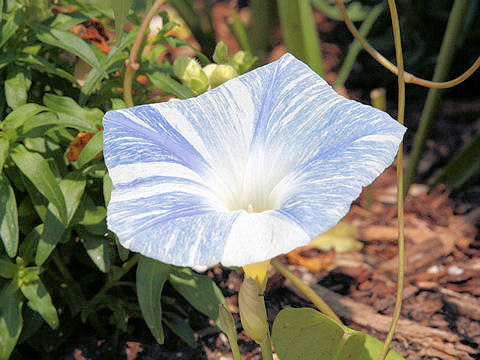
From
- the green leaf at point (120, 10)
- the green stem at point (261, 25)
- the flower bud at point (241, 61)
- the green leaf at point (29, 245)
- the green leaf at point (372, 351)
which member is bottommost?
the green stem at point (261, 25)

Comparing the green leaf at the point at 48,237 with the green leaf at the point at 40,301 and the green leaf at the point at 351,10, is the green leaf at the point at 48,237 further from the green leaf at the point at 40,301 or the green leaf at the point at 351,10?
the green leaf at the point at 351,10

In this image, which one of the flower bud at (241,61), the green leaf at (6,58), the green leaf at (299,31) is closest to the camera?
the green leaf at (6,58)

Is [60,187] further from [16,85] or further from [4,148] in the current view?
[16,85]

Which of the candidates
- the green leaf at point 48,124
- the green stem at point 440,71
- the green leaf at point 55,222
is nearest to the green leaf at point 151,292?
the green leaf at point 55,222

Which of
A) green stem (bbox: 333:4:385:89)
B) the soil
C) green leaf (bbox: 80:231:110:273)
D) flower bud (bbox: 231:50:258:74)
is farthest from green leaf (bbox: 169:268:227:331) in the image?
green stem (bbox: 333:4:385:89)

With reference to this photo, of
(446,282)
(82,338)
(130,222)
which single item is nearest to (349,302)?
(446,282)

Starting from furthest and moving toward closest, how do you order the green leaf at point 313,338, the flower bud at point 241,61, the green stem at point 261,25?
1. the green stem at point 261,25
2. the flower bud at point 241,61
3. the green leaf at point 313,338
